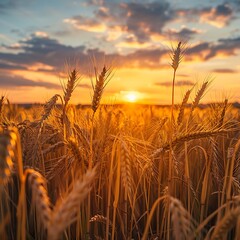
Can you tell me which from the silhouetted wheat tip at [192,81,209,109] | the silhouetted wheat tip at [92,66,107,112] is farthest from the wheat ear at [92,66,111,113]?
the silhouetted wheat tip at [192,81,209,109]

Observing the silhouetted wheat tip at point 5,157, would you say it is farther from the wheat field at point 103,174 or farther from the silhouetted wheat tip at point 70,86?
the silhouetted wheat tip at point 70,86

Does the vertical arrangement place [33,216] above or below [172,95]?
below

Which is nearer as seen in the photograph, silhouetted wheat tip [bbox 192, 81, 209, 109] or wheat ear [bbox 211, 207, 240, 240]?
wheat ear [bbox 211, 207, 240, 240]

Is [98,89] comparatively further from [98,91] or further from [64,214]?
[64,214]

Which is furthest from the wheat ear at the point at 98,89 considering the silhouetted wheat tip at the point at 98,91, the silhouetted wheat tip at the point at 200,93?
the silhouetted wheat tip at the point at 200,93

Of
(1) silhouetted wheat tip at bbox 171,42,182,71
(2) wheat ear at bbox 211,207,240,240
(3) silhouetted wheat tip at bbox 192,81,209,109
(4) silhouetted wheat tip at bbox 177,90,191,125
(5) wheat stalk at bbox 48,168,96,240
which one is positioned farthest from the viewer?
(3) silhouetted wheat tip at bbox 192,81,209,109

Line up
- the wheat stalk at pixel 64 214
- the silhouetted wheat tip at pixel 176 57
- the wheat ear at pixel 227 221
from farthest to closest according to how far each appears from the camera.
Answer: the silhouetted wheat tip at pixel 176 57 < the wheat ear at pixel 227 221 < the wheat stalk at pixel 64 214

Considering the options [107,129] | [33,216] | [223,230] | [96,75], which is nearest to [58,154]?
[33,216]

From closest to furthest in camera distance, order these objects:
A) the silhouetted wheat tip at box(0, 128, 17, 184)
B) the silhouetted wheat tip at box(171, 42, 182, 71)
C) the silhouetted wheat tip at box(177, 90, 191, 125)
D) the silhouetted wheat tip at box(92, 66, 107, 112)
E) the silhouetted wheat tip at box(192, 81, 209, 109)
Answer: the silhouetted wheat tip at box(0, 128, 17, 184), the silhouetted wheat tip at box(92, 66, 107, 112), the silhouetted wheat tip at box(171, 42, 182, 71), the silhouetted wheat tip at box(177, 90, 191, 125), the silhouetted wheat tip at box(192, 81, 209, 109)

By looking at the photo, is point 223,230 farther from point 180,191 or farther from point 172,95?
point 180,191

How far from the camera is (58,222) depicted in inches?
38.0

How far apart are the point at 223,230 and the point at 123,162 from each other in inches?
30.6

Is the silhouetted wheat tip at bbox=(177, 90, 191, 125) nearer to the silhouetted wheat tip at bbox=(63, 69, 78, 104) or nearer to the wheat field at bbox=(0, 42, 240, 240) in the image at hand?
the wheat field at bbox=(0, 42, 240, 240)

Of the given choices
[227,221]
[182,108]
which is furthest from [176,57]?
[227,221]
